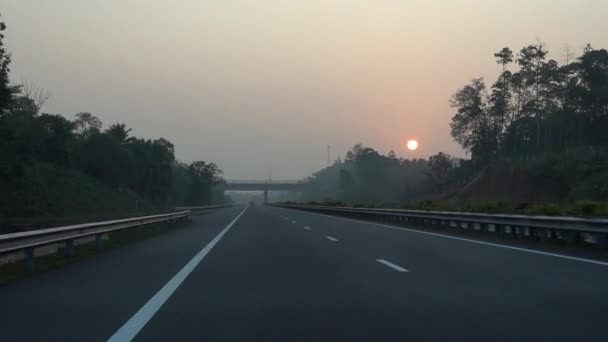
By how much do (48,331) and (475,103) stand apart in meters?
100.0

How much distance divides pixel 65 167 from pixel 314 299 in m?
79.0

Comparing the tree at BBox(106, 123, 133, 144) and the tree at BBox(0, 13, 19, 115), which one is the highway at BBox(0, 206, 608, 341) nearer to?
the tree at BBox(0, 13, 19, 115)

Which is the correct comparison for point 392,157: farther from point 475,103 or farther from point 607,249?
point 607,249

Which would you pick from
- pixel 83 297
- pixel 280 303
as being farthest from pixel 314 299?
pixel 83 297

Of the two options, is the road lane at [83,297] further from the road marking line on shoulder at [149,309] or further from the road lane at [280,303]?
the road lane at [280,303]

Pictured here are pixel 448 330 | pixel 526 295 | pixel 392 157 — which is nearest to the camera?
pixel 448 330

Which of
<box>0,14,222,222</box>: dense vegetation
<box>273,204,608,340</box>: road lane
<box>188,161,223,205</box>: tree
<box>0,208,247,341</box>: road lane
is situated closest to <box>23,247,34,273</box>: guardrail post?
<box>0,208,247,341</box>: road lane

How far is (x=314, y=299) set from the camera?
10.8 m

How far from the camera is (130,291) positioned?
39.0 feet

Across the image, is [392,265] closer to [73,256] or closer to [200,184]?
[73,256]

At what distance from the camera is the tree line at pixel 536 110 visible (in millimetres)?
85438

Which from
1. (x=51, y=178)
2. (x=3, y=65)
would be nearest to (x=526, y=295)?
(x=3, y=65)

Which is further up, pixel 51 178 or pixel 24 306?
pixel 51 178

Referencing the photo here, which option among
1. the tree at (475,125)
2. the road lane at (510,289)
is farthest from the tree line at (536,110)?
the road lane at (510,289)
